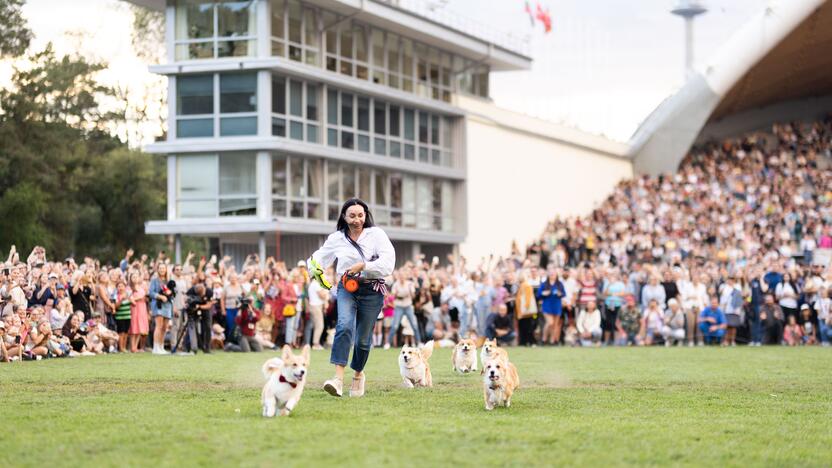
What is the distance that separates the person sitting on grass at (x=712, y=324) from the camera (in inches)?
1140

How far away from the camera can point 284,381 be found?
1009cm

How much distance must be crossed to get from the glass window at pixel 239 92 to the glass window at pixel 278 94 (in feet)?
2.30

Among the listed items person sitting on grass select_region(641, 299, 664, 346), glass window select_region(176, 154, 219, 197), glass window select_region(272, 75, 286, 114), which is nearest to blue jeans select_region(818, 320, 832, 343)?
person sitting on grass select_region(641, 299, 664, 346)

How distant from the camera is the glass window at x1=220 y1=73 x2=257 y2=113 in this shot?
39688 millimetres

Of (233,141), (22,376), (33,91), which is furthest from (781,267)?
(33,91)

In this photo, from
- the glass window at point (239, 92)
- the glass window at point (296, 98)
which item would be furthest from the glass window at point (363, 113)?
the glass window at point (239, 92)

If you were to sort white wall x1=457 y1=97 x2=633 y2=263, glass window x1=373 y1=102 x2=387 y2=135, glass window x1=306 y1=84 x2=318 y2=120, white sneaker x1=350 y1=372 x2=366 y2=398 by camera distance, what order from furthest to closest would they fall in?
1. white wall x1=457 y1=97 x2=633 y2=263
2. glass window x1=373 y1=102 x2=387 y2=135
3. glass window x1=306 y1=84 x2=318 y2=120
4. white sneaker x1=350 y1=372 x2=366 y2=398

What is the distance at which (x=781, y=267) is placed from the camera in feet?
99.5

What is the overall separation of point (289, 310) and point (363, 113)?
19747 mm

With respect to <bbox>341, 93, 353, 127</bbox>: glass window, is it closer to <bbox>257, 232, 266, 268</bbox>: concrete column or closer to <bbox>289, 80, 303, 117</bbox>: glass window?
<bbox>289, 80, 303, 117</bbox>: glass window

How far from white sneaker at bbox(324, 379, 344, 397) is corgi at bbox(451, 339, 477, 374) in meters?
5.06

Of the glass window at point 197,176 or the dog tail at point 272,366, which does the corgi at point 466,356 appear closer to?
the dog tail at point 272,366

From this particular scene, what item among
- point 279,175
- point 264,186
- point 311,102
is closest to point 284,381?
point 264,186

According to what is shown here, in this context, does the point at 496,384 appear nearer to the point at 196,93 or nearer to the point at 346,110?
the point at 196,93
